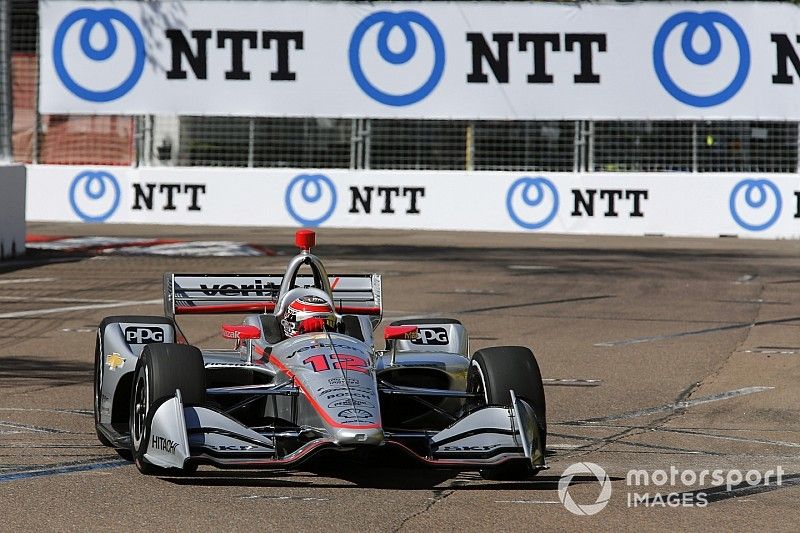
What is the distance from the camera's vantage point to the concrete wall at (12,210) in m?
19.3

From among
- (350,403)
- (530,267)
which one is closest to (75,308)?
(530,267)

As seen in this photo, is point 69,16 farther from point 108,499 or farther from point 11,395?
point 108,499

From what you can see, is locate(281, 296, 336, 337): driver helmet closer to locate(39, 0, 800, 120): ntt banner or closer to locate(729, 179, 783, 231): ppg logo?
locate(729, 179, 783, 231): ppg logo

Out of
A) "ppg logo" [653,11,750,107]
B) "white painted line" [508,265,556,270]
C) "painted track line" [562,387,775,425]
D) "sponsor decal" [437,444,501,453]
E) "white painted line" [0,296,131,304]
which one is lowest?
"painted track line" [562,387,775,425]

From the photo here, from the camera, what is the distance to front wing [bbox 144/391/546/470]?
6.44 m

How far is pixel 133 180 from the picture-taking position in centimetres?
2698

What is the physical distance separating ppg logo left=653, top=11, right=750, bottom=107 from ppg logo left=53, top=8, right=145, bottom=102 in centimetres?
936

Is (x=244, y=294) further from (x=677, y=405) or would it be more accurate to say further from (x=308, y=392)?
(x=677, y=405)

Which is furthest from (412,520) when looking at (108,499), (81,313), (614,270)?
(614,270)

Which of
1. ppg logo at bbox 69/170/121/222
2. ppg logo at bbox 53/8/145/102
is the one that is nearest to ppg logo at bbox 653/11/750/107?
ppg logo at bbox 53/8/145/102

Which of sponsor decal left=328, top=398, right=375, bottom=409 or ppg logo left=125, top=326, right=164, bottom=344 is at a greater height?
ppg logo left=125, top=326, right=164, bottom=344

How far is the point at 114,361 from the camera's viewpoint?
7773 millimetres

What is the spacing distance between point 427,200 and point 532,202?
6.06 ft

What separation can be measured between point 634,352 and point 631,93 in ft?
50.8
